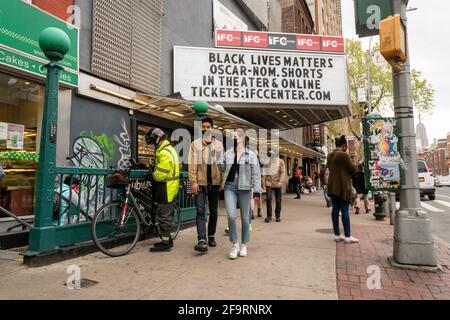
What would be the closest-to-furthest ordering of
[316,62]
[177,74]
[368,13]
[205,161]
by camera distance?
[205,161]
[368,13]
[177,74]
[316,62]

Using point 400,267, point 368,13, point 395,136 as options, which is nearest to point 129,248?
point 400,267

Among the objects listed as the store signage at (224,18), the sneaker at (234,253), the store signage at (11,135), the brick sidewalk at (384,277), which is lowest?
the brick sidewalk at (384,277)

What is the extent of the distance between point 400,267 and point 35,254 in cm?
455

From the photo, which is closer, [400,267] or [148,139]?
[400,267]

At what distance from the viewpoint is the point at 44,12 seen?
594 centimetres

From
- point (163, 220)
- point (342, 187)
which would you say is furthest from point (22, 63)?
point (342, 187)

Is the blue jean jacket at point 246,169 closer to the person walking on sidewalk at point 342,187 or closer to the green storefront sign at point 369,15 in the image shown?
the person walking on sidewalk at point 342,187

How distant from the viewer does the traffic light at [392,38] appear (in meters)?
4.14

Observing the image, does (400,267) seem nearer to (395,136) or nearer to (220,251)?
(395,136)

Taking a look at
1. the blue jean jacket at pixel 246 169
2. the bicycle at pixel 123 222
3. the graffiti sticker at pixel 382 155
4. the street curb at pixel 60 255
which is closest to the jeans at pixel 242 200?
the blue jean jacket at pixel 246 169

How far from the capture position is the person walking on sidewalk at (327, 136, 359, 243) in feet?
18.5

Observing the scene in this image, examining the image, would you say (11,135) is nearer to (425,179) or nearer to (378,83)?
(425,179)

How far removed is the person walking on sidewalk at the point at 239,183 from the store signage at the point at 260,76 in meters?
6.08

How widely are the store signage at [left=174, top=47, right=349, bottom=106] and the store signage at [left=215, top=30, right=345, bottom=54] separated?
31 centimetres
